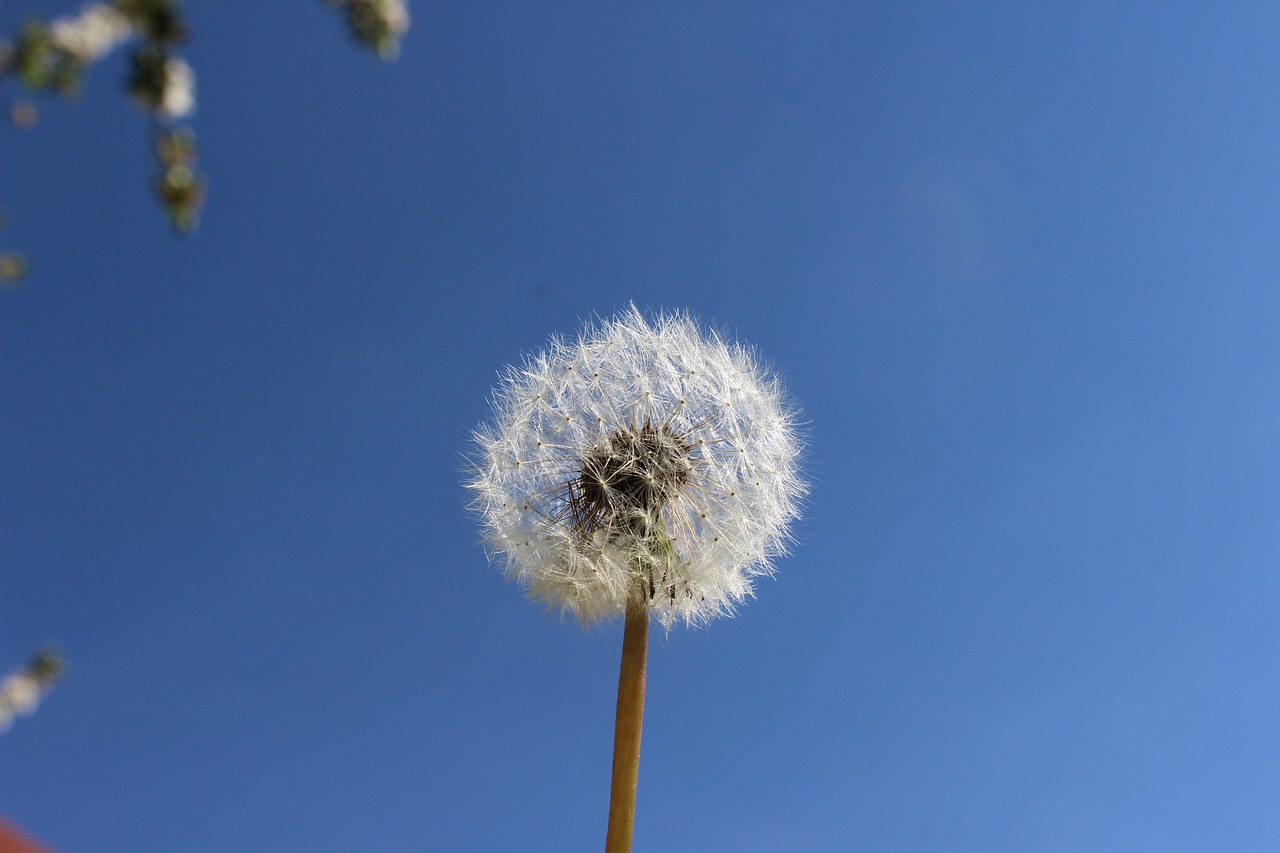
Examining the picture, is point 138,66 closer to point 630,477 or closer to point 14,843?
point 14,843

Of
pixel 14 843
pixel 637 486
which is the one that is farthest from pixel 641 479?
pixel 14 843

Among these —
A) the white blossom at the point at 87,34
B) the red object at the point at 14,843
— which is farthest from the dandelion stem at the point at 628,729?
the white blossom at the point at 87,34

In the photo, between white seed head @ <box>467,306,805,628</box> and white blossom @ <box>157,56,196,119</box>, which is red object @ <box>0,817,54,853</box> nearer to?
white blossom @ <box>157,56,196,119</box>

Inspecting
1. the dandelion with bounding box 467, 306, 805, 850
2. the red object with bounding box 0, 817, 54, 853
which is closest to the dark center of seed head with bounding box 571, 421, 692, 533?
the dandelion with bounding box 467, 306, 805, 850

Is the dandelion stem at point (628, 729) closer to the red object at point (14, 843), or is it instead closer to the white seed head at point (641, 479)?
the white seed head at point (641, 479)

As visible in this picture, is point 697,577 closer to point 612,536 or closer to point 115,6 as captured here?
point 612,536
